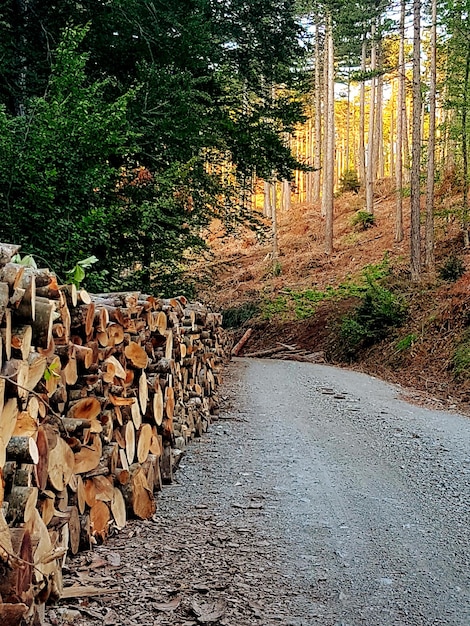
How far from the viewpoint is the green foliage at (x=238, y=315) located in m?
20.9

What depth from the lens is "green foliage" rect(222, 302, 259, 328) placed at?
20859 mm

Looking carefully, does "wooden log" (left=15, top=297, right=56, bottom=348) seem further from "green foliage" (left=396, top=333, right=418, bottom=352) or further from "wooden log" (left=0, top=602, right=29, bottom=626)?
"green foliage" (left=396, top=333, right=418, bottom=352)

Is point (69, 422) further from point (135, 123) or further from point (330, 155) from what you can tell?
point (330, 155)

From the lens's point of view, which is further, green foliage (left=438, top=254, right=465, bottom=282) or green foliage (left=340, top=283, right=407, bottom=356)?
green foliage (left=438, top=254, right=465, bottom=282)

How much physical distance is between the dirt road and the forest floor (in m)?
3.95

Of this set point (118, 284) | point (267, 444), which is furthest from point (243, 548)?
point (118, 284)

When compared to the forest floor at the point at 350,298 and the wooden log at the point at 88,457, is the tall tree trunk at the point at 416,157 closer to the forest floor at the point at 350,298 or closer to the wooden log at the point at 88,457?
the forest floor at the point at 350,298

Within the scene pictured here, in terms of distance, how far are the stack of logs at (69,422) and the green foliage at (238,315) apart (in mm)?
15131

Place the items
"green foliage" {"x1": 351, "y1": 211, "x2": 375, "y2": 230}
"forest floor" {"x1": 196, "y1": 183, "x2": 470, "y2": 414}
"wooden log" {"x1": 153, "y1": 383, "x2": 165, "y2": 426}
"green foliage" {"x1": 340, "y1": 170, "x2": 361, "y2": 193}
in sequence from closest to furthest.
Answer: "wooden log" {"x1": 153, "y1": 383, "x2": 165, "y2": 426} < "forest floor" {"x1": 196, "y1": 183, "x2": 470, "y2": 414} < "green foliage" {"x1": 351, "y1": 211, "x2": 375, "y2": 230} < "green foliage" {"x1": 340, "y1": 170, "x2": 361, "y2": 193}

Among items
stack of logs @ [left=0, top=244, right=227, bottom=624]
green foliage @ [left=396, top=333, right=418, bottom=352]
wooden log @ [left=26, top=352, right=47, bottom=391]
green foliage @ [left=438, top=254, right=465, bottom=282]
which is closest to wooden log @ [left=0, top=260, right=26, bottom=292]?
stack of logs @ [left=0, top=244, right=227, bottom=624]

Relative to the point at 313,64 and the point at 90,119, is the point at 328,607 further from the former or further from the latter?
the point at 313,64

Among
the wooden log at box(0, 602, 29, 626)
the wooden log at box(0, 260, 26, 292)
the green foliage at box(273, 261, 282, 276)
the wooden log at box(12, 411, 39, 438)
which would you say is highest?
the green foliage at box(273, 261, 282, 276)

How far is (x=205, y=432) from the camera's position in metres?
6.65

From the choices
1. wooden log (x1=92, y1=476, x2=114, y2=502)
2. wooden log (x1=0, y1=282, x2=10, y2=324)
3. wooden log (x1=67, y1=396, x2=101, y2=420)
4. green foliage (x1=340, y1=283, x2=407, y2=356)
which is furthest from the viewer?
green foliage (x1=340, y1=283, x2=407, y2=356)
